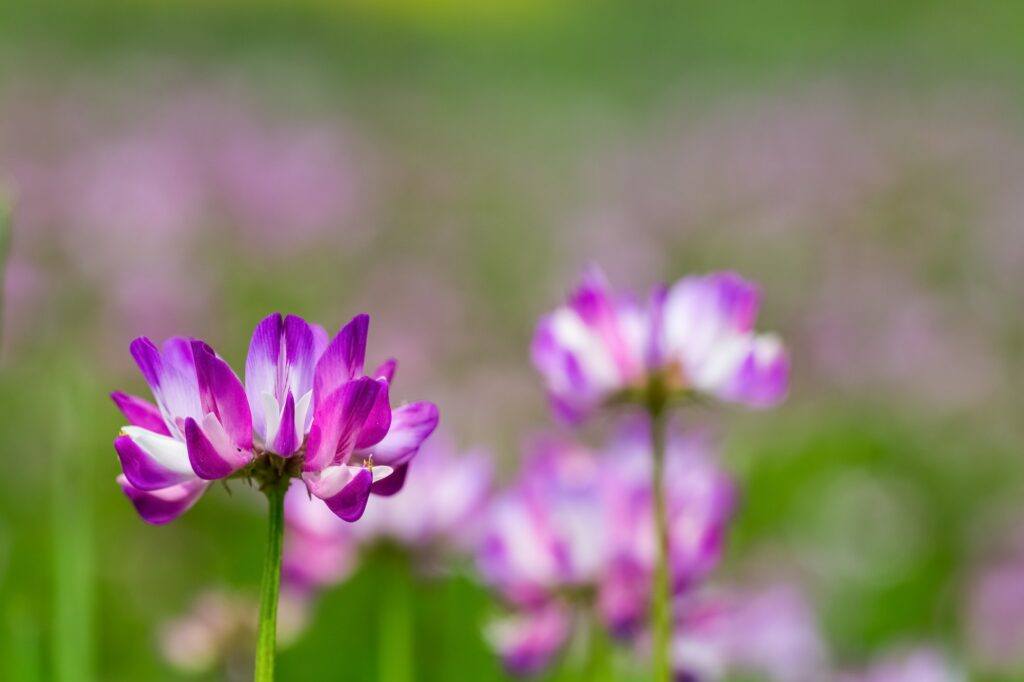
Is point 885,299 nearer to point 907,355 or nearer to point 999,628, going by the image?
point 907,355

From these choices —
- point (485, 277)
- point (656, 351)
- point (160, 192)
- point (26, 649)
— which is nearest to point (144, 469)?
point (26, 649)

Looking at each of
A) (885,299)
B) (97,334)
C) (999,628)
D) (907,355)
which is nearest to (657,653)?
(999,628)

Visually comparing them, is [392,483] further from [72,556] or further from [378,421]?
[72,556]

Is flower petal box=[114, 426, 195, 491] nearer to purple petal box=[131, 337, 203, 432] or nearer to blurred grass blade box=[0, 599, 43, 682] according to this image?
purple petal box=[131, 337, 203, 432]

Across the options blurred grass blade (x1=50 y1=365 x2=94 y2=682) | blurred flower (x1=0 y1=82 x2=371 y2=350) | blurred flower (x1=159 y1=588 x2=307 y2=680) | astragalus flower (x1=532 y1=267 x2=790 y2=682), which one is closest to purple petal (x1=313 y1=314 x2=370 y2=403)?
astragalus flower (x1=532 y1=267 x2=790 y2=682)

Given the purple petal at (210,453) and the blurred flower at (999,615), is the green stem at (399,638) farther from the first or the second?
the blurred flower at (999,615)

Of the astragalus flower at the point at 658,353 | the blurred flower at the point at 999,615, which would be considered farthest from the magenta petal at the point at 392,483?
the blurred flower at the point at 999,615
